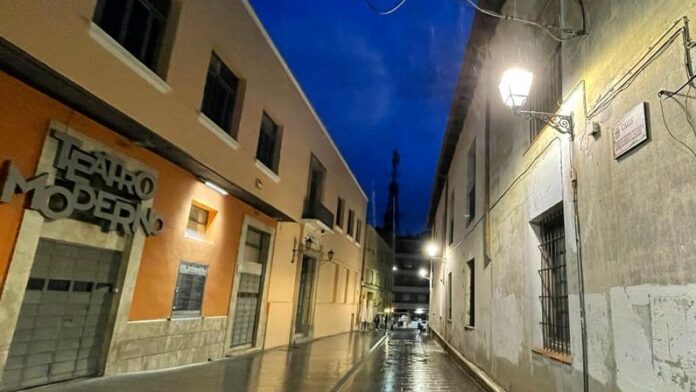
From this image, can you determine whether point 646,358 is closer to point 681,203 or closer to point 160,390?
point 681,203

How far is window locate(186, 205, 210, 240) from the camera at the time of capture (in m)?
8.09

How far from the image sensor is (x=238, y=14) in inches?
344

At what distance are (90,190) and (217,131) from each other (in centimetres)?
308

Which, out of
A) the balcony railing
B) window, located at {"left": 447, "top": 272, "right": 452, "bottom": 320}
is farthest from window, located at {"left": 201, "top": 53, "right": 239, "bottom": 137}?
window, located at {"left": 447, "top": 272, "right": 452, "bottom": 320}

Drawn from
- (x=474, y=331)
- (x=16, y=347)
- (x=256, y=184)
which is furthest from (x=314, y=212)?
(x=16, y=347)

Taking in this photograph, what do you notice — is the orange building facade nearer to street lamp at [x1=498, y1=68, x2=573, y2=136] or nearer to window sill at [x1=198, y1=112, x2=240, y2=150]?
window sill at [x1=198, y1=112, x2=240, y2=150]

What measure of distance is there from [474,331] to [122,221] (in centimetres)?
766

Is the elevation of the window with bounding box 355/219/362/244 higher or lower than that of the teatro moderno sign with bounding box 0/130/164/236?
higher

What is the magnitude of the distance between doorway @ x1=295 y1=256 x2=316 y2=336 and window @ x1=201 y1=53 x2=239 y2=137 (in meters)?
6.86

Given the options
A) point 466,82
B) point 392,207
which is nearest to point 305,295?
point 466,82

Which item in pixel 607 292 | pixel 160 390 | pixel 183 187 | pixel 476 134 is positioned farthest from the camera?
pixel 476 134

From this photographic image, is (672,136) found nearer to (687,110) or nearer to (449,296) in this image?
(687,110)

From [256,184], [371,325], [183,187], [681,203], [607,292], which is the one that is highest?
[256,184]

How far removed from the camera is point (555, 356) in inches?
184
